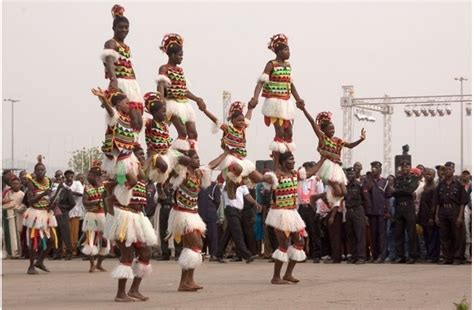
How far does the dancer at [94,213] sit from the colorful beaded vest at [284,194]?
4.57 metres

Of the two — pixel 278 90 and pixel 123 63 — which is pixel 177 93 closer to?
pixel 123 63

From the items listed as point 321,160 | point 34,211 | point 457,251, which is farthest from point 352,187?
point 34,211

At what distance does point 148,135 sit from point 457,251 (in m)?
8.80

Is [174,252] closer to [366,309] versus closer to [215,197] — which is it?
[215,197]

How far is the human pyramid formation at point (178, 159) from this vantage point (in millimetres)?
12344

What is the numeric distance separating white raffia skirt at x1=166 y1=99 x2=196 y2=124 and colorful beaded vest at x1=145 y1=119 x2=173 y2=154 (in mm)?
888

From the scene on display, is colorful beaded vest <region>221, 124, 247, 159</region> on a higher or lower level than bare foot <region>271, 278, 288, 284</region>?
higher

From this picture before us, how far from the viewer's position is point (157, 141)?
1304 centimetres

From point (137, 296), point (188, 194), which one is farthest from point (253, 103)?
point (137, 296)

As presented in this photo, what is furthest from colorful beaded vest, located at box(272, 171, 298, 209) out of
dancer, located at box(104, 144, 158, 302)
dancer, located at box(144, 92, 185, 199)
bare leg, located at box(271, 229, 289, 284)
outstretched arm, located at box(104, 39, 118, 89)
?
outstretched arm, located at box(104, 39, 118, 89)

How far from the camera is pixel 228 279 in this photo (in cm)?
1631

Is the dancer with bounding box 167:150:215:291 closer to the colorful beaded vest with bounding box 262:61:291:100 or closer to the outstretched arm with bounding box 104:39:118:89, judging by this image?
the outstretched arm with bounding box 104:39:118:89

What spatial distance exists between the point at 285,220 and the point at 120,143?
3.43m

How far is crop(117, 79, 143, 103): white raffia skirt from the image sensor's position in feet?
41.7
